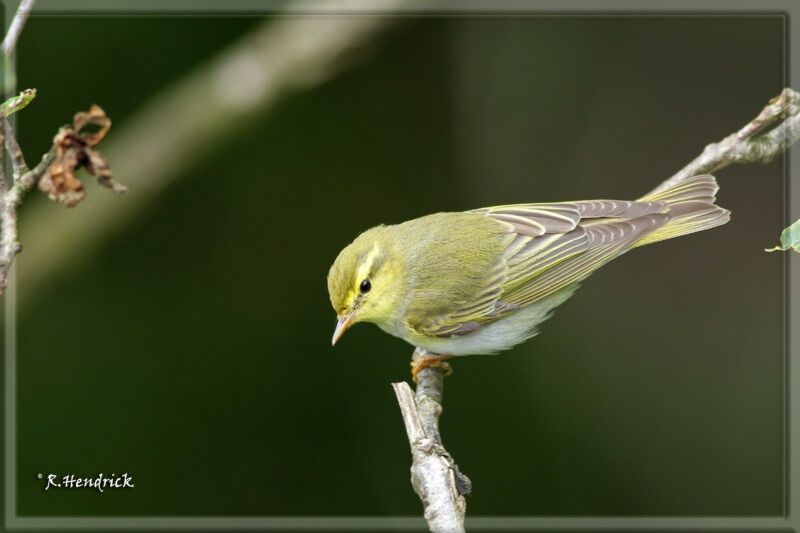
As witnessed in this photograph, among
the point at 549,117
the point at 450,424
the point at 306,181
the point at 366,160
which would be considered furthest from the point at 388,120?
the point at 450,424

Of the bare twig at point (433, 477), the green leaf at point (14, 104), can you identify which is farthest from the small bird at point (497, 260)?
the green leaf at point (14, 104)

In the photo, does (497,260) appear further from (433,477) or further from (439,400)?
(433,477)

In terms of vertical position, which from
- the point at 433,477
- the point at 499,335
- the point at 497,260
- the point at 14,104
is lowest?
the point at 433,477

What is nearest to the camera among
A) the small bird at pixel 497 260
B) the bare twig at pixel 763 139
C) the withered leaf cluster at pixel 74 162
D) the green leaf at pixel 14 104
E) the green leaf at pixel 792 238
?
the withered leaf cluster at pixel 74 162

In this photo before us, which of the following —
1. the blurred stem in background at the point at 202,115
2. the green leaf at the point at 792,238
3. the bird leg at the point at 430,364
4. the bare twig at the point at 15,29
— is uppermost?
the blurred stem in background at the point at 202,115

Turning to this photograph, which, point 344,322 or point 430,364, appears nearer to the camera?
point 344,322

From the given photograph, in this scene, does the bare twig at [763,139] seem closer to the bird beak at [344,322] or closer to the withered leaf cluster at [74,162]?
the bird beak at [344,322]

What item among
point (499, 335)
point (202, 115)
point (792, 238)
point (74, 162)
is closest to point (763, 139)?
point (499, 335)

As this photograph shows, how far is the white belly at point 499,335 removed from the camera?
350 centimetres

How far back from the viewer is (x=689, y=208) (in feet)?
11.6

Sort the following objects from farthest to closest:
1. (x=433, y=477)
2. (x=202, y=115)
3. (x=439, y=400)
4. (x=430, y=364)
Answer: (x=202, y=115), (x=430, y=364), (x=439, y=400), (x=433, y=477)

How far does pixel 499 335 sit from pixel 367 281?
2.43 feet

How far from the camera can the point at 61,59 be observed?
16.0 ft

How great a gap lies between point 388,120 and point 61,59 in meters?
1.87
